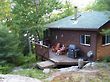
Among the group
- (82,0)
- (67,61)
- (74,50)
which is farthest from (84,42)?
(82,0)

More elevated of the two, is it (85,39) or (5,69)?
(85,39)

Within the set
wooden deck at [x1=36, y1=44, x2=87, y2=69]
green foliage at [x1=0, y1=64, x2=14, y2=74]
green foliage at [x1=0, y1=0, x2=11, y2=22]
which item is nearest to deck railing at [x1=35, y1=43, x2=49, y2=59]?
wooden deck at [x1=36, y1=44, x2=87, y2=69]

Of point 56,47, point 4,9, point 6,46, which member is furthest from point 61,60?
point 4,9

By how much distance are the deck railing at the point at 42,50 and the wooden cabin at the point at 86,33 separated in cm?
201

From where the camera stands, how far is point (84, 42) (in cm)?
2206

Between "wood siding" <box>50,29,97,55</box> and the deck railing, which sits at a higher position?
"wood siding" <box>50,29,97,55</box>

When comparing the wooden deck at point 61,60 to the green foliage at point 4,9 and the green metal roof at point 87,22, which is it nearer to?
the green metal roof at point 87,22

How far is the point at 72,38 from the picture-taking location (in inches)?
922

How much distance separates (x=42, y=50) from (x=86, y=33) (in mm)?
4625

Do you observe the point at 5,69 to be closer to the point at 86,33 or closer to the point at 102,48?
the point at 86,33

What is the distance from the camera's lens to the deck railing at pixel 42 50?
903 inches

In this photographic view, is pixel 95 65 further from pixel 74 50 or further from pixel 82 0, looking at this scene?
pixel 82 0

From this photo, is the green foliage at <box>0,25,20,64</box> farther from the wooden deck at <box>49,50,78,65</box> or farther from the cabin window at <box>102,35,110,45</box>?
the cabin window at <box>102,35,110,45</box>

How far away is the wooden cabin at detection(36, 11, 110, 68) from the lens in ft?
68.2
